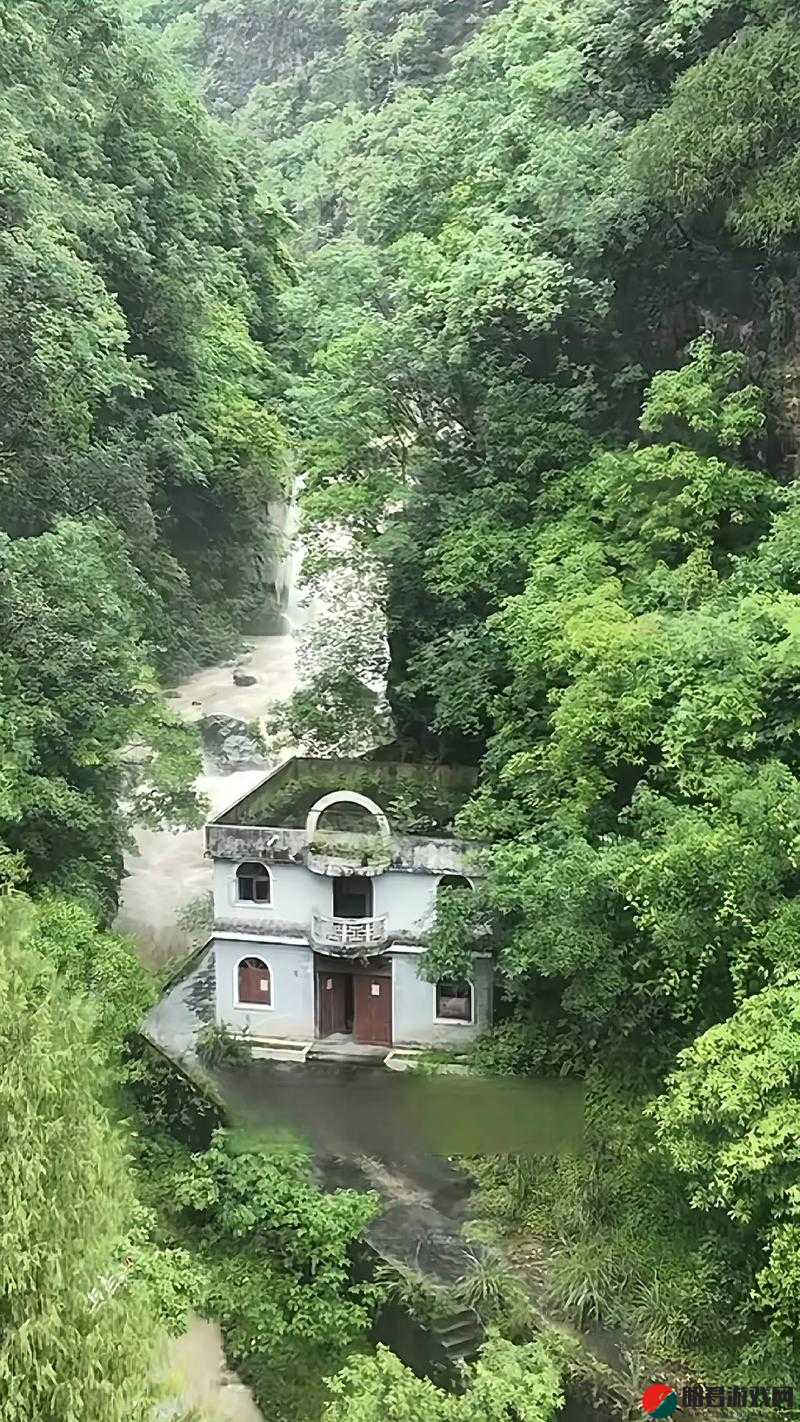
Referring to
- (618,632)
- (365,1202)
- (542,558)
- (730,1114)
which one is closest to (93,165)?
(542,558)

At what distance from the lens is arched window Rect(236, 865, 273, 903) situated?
7.75 m

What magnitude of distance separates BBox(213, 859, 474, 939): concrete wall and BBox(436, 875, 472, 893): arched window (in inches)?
1.4

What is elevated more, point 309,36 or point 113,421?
point 309,36

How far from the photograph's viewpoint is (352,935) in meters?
7.45

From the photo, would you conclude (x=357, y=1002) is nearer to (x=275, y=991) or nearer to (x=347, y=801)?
(x=275, y=991)

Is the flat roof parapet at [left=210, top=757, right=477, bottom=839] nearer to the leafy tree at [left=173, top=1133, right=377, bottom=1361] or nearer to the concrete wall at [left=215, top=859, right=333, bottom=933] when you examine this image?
the concrete wall at [left=215, top=859, right=333, bottom=933]

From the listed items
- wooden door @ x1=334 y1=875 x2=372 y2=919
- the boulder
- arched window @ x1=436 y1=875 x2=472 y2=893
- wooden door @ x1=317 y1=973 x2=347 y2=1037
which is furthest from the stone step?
the boulder

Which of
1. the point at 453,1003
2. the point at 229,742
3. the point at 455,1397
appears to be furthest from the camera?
the point at 229,742

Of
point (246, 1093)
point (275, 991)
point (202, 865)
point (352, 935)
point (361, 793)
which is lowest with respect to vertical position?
point (246, 1093)

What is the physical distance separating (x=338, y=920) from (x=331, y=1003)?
651 millimetres

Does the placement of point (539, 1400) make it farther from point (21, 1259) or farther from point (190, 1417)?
point (21, 1259)

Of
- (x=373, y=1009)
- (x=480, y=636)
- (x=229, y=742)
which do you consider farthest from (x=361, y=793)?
(x=229, y=742)

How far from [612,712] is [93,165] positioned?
737 centimetres

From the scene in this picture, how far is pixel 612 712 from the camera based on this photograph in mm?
6258
